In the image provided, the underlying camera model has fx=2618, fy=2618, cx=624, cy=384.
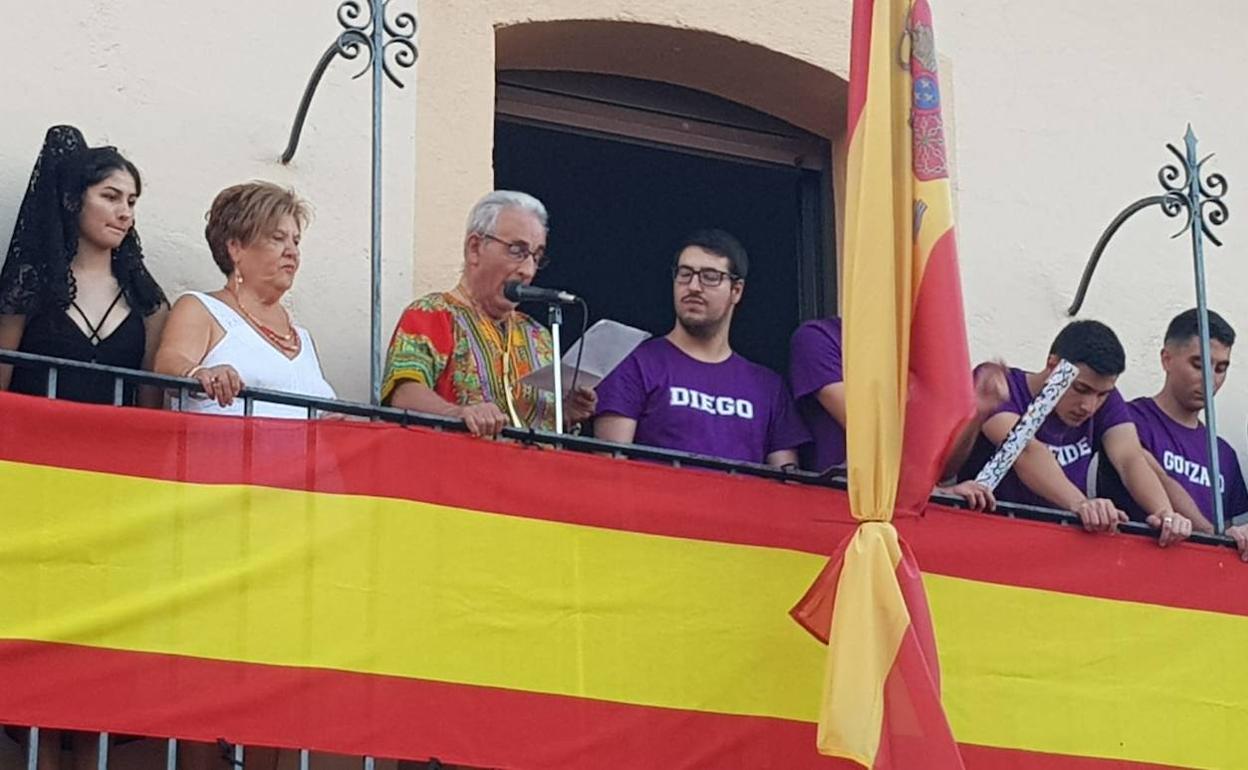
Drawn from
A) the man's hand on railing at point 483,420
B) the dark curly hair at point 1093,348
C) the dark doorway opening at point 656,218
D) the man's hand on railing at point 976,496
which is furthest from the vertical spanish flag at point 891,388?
the dark doorway opening at point 656,218

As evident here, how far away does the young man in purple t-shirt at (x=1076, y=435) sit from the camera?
7859 millimetres

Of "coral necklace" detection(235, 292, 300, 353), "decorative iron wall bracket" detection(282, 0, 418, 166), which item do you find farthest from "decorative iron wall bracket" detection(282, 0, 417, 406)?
"coral necklace" detection(235, 292, 300, 353)

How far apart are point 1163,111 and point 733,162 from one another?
1.57 metres

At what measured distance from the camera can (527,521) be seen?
6938 mm

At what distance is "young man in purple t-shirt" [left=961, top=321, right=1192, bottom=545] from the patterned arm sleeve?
173 cm

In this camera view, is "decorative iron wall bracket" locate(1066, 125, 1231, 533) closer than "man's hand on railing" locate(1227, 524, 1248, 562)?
No

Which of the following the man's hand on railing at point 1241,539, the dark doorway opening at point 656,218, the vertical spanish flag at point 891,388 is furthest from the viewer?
the dark doorway opening at point 656,218

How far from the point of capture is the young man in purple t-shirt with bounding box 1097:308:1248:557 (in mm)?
8469

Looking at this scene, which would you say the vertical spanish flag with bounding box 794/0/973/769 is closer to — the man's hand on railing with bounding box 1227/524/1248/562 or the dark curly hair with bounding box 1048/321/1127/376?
the dark curly hair with bounding box 1048/321/1127/376

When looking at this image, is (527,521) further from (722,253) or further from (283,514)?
(722,253)

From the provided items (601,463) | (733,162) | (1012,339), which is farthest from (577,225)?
(601,463)

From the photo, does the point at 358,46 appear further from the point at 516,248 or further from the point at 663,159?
the point at 663,159

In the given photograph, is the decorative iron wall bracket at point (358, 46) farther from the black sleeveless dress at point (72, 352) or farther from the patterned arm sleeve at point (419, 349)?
the black sleeveless dress at point (72, 352)

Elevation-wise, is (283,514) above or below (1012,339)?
below
